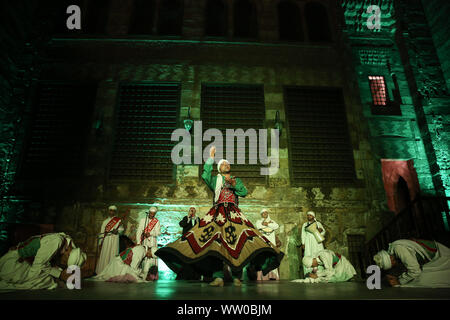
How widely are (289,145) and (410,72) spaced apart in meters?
6.18

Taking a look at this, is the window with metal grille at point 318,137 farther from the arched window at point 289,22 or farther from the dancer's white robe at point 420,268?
the dancer's white robe at point 420,268

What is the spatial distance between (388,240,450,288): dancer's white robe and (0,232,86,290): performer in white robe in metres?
5.03

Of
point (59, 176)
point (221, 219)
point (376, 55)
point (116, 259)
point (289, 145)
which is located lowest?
point (116, 259)

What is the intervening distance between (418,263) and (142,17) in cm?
1321

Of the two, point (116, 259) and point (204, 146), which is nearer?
point (116, 259)

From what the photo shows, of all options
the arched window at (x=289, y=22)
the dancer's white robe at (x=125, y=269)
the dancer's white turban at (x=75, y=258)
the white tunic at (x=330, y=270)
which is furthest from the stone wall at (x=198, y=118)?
the dancer's white turban at (x=75, y=258)

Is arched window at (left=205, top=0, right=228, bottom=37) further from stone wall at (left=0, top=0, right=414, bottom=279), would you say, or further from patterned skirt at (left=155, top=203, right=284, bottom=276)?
patterned skirt at (left=155, top=203, right=284, bottom=276)

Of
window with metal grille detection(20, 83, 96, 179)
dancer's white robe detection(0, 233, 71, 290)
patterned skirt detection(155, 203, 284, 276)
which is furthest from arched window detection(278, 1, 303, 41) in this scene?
dancer's white robe detection(0, 233, 71, 290)

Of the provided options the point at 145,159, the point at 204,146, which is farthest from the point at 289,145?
the point at 145,159

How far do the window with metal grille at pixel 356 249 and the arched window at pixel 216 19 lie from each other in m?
9.79

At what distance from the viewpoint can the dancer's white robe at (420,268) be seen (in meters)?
3.97

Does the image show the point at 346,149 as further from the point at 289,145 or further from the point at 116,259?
the point at 116,259
